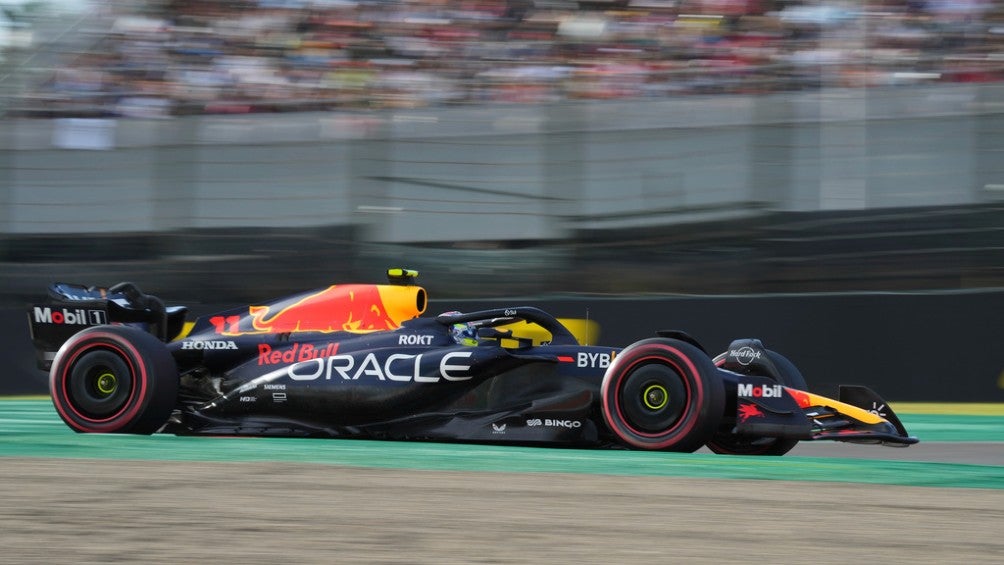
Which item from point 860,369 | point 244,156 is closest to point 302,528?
point 860,369

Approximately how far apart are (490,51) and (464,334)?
4.96 metres

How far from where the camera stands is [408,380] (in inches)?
259

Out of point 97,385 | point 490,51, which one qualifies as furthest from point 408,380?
point 490,51

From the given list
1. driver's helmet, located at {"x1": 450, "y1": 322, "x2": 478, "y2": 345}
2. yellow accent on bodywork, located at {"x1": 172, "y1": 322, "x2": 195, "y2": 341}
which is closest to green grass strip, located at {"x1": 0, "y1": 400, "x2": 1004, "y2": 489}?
driver's helmet, located at {"x1": 450, "y1": 322, "x2": 478, "y2": 345}

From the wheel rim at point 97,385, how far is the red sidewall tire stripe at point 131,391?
2 cm

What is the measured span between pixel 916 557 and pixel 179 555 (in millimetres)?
2024

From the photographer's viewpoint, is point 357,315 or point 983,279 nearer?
point 357,315

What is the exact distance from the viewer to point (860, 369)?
30.0 ft

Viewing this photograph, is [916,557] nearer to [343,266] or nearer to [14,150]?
[343,266]

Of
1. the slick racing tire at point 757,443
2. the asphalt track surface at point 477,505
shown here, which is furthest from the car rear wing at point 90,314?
the slick racing tire at point 757,443

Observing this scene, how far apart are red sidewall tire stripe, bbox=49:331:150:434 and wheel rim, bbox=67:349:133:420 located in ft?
0.07

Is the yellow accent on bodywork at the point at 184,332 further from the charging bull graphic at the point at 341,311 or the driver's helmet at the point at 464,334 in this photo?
the driver's helmet at the point at 464,334

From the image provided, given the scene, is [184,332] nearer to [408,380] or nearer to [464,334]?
[408,380]

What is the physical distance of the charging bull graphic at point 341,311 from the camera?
276 inches
